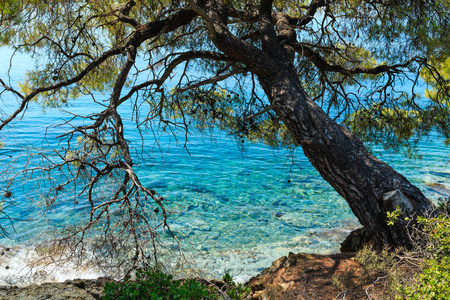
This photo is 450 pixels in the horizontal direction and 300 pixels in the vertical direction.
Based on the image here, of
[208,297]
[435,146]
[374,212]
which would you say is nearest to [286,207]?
[374,212]

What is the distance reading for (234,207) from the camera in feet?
27.0

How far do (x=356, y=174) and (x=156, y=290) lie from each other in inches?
91.4

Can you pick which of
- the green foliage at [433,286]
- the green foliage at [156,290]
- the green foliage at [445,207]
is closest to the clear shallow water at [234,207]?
the green foliage at [156,290]

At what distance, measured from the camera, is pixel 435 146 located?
14.1 metres


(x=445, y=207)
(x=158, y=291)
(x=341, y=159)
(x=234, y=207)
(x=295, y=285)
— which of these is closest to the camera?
(x=158, y=291)

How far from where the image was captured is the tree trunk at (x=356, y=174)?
3742mm

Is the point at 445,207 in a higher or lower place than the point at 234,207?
higher

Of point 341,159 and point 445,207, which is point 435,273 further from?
point 445,207

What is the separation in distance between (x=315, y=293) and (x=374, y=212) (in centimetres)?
106

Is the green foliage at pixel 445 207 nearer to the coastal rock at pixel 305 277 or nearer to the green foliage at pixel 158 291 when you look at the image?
the coastal rock at pixel 305 277

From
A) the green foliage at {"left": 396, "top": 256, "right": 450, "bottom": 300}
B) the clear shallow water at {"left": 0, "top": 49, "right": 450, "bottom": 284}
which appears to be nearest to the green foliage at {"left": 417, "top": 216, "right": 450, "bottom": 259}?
the green foliage at {"left": 396, "top": 256, "right": 450, "bottom": 300}

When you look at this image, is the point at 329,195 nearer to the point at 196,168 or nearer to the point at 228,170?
the point at 228,170

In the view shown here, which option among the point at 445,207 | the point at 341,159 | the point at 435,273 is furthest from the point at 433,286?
the point at 445,207

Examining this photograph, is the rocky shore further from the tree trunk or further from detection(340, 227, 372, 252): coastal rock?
the tree trunk
